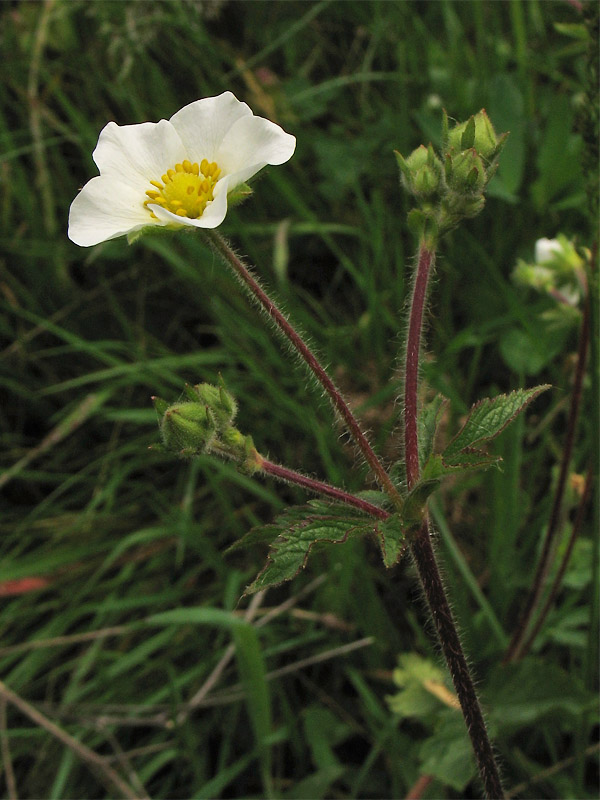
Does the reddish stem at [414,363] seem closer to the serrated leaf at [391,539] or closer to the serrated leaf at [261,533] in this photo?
the serrated leaf at [391,539]

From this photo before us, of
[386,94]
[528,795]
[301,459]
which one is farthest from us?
[386,94]

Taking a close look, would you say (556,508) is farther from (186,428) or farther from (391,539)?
(186,428)

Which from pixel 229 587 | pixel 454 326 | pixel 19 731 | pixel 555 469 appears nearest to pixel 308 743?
pixel 229 587

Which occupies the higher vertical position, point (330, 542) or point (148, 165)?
point (148, 165)

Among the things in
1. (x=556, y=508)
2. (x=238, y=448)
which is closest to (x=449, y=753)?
(x=556, y=508)

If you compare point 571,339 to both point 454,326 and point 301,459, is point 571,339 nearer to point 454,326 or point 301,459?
point 454,326

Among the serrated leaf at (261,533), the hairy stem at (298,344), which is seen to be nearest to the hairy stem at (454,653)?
the hairy stem at (298,344)
